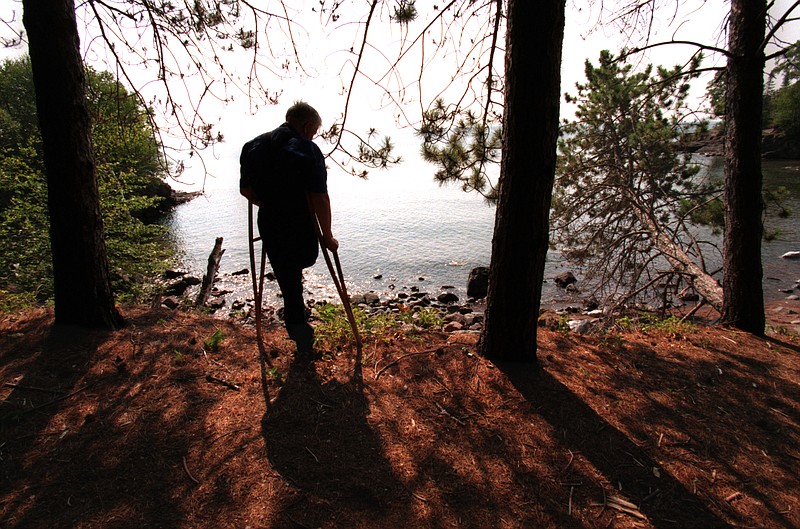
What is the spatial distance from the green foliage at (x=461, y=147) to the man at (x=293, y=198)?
1408 millimetres

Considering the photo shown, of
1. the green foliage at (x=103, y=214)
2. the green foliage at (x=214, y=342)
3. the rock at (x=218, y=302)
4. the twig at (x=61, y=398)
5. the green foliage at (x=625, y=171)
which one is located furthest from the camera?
the rock at (x=218, y=302)

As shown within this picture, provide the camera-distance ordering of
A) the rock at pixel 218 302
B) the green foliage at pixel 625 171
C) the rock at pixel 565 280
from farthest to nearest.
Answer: the rock at pixel 565 280 → the rock at pixel 218 302 → the green foliage at pixel 625 171

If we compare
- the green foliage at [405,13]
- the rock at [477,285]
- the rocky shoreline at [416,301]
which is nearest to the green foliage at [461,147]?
the green foliage at [405,13]

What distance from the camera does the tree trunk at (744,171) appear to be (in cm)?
439

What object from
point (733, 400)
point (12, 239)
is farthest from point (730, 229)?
point (12, 239)

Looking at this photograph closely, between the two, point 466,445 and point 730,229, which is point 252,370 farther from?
point 730,229

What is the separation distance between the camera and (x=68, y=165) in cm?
333

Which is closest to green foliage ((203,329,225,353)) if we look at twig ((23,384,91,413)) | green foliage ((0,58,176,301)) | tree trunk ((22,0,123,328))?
twig ((23,384,91,413))

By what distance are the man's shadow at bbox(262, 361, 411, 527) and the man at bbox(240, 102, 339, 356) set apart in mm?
818

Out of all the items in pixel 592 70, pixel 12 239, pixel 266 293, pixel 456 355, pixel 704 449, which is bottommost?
pixel 266 293

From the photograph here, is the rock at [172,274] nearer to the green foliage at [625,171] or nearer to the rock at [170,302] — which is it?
the rock at [170,302]

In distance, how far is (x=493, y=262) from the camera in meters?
3.25

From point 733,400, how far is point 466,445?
7.32 feet

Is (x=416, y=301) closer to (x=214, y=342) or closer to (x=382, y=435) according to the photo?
(x=214, y=342)
